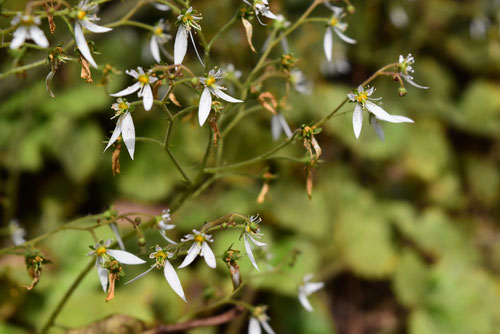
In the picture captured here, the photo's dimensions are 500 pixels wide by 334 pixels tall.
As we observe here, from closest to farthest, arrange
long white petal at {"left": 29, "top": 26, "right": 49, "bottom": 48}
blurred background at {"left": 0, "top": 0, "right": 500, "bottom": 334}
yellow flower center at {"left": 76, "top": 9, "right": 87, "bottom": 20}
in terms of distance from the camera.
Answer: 1. long white petal at {"left": 29, "top": 26, "right": 49, "bottom": 48}
2. yellow flower center at {"left": 76, "top": 9, "right": 87, "bottom": 20}
3. blurred background at {"left": 0, "top": 0, "right": 500, "bottom": 334}

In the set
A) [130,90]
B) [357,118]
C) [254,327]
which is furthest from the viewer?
[254,327]

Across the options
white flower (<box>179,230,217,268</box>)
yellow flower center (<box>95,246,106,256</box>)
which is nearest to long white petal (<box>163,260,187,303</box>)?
white flower (<box>179,230,217,268</box>)

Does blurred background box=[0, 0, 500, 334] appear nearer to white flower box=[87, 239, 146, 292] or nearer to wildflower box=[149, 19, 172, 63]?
white flower box=[87, 239, 146, 292]

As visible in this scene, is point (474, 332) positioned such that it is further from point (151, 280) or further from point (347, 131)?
point (151, 280)

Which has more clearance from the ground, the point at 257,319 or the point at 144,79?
the point at 144,79

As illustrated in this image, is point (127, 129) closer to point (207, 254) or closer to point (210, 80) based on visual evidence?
point (210, 80)

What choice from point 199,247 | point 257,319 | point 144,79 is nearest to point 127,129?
point 144,79

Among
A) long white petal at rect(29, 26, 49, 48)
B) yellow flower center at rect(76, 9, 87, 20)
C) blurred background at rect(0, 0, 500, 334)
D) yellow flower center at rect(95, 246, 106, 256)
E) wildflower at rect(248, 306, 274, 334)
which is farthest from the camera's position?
blurred background at rect(0, 0, 500, 334)
